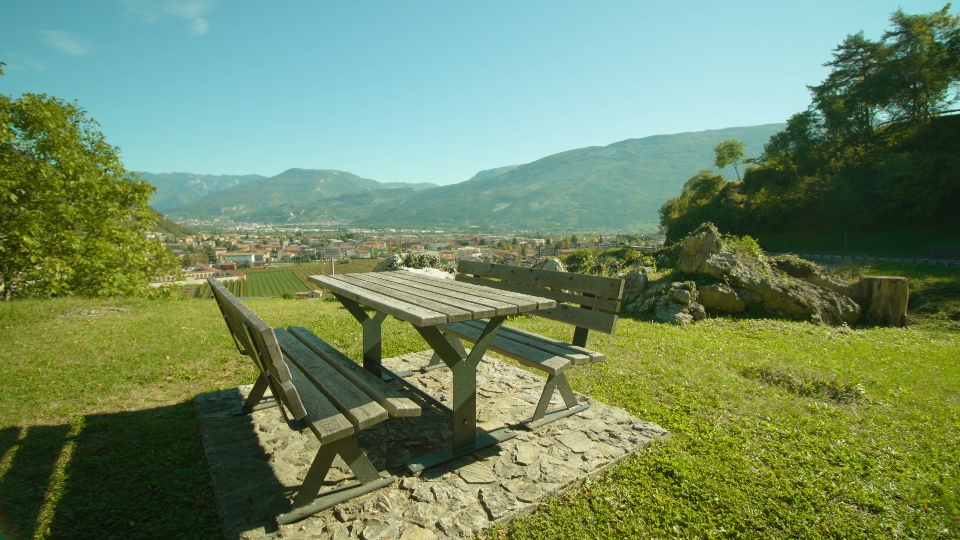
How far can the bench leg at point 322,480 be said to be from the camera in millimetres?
2328

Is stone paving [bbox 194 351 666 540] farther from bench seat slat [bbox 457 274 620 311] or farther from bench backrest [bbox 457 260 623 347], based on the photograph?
bench seat slat [bbox 457 274 620 311]

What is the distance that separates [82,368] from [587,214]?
162m

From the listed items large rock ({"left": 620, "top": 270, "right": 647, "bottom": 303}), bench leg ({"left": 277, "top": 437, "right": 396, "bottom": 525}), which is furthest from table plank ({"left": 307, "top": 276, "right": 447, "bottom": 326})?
large rock ({"left": 620, "top": 270, "right": 647, "bottom": 303})

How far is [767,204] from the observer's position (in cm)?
2878

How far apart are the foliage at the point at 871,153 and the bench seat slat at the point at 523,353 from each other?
1046 inches

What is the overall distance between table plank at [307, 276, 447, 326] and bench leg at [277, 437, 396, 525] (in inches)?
28.6

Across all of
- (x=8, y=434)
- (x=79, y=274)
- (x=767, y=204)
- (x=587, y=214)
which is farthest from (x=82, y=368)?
(x=587, y=214)

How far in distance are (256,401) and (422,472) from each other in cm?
168

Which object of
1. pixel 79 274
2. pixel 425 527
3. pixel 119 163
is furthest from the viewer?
pixel 119 163

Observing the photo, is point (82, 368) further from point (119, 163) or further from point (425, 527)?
point (119, 163)

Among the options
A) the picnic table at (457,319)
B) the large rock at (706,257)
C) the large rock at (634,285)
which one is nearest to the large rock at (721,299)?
the large rock at (706,257)

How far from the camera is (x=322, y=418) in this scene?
234 cm

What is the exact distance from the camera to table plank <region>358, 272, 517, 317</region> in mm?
2750

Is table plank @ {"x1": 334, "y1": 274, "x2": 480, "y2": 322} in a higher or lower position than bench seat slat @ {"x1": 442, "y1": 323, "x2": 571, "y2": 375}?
higher
